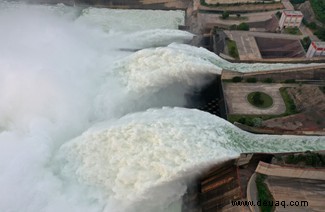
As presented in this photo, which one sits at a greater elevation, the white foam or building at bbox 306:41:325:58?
building at bbox 306:41:325:58

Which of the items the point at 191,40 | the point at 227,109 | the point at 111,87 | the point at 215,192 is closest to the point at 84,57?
the point at 111,87

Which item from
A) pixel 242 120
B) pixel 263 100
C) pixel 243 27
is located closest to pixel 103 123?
pixel 242 120

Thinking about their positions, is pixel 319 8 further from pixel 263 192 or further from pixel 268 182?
pixel 263 192

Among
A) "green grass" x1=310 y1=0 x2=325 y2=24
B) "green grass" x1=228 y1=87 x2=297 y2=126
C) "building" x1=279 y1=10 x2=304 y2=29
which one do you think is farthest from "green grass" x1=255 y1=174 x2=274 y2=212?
"green grass" x1=310 y1=0 x2=325 y2=24

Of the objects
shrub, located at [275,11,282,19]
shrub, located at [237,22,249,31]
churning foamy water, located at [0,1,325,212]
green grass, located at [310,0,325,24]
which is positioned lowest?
churning foamy water, located at [0,1,325,212]

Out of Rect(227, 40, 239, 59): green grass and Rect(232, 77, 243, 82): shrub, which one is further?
Rect(227, 40, 239, 59): green grass

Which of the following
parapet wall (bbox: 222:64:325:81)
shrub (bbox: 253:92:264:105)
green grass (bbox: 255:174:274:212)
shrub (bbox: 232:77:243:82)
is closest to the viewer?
green grass (bbox: 255:174:274:212)

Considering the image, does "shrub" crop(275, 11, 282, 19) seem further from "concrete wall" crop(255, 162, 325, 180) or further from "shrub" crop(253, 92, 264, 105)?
"concrete wall" crop(255, 162, 325, 180)
